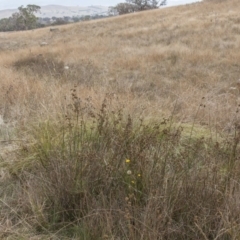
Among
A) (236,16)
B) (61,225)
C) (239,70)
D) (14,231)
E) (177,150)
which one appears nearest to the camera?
(14,231)

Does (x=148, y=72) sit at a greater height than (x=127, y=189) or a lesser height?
lesser

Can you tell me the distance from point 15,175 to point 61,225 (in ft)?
2.41

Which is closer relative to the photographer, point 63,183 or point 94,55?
point 63,183

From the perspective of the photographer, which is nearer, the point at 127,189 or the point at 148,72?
the point at 127,189

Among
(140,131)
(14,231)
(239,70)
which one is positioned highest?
(140,131)

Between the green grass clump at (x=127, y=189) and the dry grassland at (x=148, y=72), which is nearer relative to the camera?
the green grass clump at (x=127, y=189)

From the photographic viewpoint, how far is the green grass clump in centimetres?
188

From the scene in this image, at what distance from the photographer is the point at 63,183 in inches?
87.8

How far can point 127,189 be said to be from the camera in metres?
2.21

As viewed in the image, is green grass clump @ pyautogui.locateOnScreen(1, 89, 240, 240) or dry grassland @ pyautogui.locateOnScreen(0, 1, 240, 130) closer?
green grass clump @ pyautogui.locateOnScreen(1, 89, 240, 240)

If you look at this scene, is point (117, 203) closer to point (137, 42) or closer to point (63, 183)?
point (63, 183)

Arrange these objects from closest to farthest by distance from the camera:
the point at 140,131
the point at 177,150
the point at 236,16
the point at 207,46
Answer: the point at 177,150, the point at 140,131, the point at 207,46, the point at 236,16

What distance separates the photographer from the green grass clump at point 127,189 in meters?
1.88

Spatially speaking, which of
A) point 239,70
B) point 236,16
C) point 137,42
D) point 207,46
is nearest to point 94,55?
point 137,42
